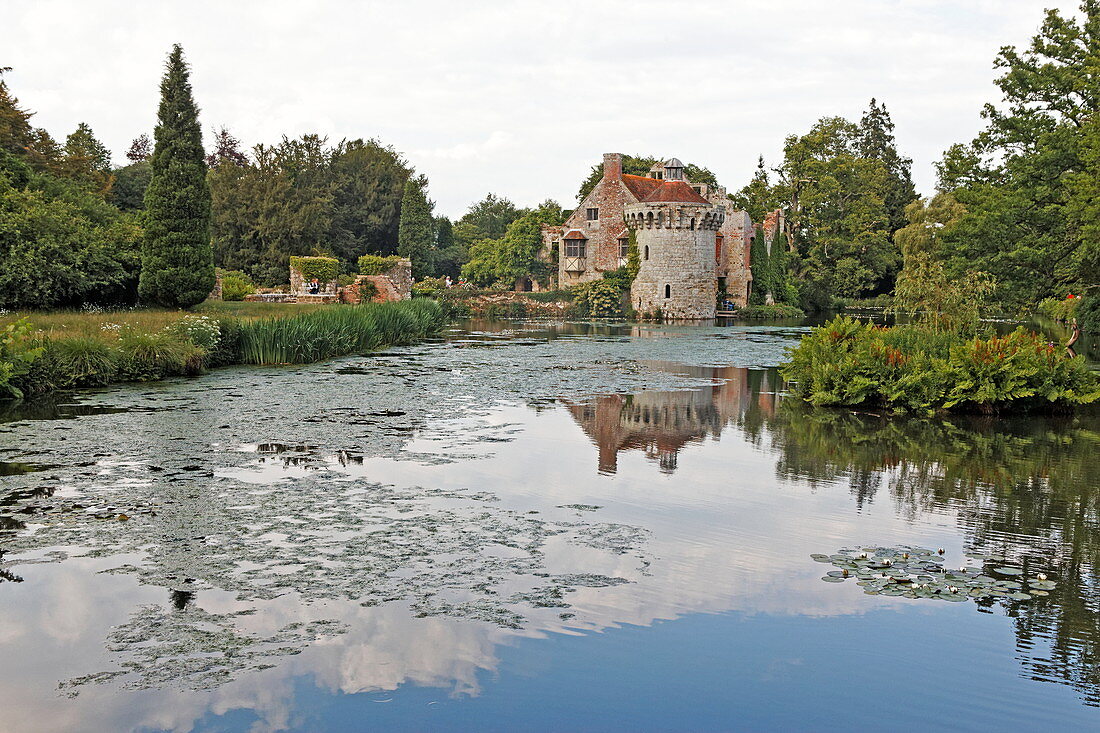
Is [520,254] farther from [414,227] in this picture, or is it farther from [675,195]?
[675,195]

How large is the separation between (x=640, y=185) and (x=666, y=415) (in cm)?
3933

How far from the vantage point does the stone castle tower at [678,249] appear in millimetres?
45594

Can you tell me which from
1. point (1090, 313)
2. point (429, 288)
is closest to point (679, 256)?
point (429, 288)

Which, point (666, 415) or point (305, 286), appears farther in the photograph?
point (305, 286)

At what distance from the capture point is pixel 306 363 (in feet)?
64.6

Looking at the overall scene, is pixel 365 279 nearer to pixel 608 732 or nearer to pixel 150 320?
pixel 150 320

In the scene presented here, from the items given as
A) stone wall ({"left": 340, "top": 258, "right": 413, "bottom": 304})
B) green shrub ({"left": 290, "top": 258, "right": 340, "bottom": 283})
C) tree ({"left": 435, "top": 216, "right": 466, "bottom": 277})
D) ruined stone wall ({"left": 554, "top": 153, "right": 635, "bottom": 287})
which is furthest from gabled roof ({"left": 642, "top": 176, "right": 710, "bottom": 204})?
tree ({"left": 435, "top": 216, "right": 466, "bottom": 277})

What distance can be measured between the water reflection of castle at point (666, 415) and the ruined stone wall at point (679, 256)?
2736 centimetres

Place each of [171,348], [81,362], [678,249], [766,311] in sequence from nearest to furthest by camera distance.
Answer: [81,362] → [171,348] → [678,249] → [766,311]

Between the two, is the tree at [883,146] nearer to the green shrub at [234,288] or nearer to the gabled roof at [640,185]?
the gabled roof at [640,185]

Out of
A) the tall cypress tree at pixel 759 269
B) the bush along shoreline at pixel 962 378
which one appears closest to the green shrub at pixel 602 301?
the tall cypress tree at pixel 759 269

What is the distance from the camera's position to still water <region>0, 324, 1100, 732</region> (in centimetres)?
458

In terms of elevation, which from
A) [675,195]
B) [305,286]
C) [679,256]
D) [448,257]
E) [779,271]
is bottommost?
[305,286]

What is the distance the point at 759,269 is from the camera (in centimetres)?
5250
